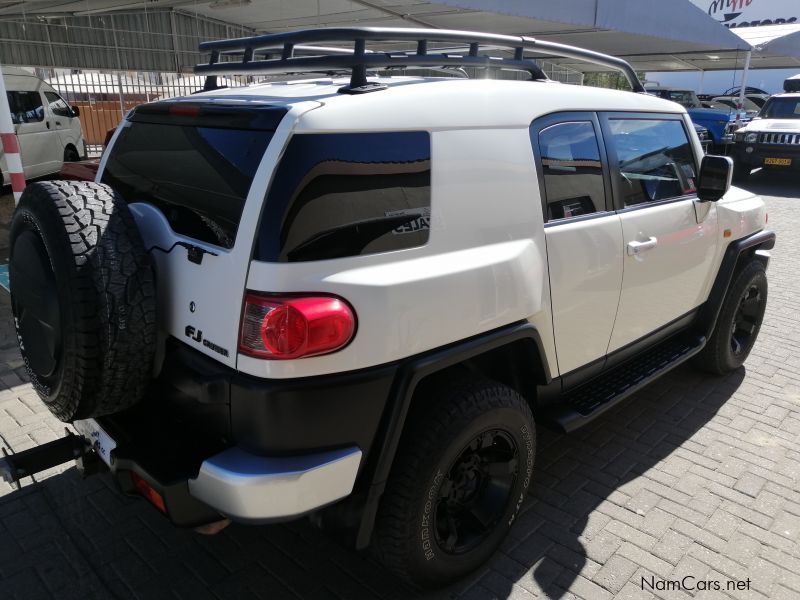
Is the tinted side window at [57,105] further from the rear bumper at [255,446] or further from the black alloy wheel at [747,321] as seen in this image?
the black alloy wheel at [747,321]

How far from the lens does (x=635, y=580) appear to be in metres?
2.50

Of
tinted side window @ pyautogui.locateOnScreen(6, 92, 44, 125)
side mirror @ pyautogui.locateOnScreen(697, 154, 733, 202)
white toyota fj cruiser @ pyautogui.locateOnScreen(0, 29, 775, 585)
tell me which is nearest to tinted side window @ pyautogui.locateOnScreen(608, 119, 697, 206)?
side mirror @ pyautogui.locateOnScreen(697, 154, 733, 202)

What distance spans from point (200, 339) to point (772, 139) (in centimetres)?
1385

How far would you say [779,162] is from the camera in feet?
41.1

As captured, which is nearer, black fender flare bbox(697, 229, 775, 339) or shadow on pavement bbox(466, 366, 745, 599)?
shadow on pavement bbox(466, 366, 745, 599)

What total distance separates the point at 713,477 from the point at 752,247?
167 cm

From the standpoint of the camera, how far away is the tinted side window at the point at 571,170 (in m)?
2.55

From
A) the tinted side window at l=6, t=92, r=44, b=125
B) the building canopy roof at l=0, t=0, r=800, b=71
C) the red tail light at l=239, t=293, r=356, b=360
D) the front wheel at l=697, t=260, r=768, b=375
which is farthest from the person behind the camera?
the tinted side window at l=6, t=92, r=44, b=125

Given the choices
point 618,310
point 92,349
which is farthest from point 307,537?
point 618,310

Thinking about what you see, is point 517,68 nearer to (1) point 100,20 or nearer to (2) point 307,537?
(2) point 307,537

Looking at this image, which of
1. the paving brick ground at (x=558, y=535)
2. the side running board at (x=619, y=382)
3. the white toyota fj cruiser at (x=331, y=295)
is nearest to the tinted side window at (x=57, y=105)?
the paving brick ground at (x=558, y=535)

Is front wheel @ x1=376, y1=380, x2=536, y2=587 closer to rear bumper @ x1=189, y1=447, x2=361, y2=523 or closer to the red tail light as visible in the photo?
rear bumper @ x1=189, y1=447, x2=361, y2=523

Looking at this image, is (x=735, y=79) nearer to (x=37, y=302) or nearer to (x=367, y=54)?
(x=367, y=54)

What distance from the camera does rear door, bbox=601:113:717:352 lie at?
3012 mm
